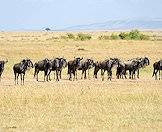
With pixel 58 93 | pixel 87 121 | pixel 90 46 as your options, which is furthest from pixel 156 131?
pixel 90 46

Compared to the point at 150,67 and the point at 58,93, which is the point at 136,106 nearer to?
the point at 58,93

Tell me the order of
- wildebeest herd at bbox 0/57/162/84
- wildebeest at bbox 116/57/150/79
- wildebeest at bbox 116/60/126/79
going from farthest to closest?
1. wildebeest at bbox 116/57/150/79
2. wildebeest at bbox 116/60/126/79
3. wildebeest herd at bbox 0/57/162/84

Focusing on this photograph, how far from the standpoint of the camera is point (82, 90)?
29.2m

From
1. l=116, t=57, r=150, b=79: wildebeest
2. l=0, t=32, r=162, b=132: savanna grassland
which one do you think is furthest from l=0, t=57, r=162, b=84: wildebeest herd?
l=0, t=32, r=162, b=132: savanna grassland

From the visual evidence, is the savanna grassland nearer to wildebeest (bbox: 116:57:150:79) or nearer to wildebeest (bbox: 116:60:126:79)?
wildebeest (bbox: 116:60:126:79)

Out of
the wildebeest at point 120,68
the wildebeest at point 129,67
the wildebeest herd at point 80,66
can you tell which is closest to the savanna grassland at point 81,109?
the wildebeest herd at point 80,66

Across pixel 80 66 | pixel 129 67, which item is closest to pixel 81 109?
pixel 80 66

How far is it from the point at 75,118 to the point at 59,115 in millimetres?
1077

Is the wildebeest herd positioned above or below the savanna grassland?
above

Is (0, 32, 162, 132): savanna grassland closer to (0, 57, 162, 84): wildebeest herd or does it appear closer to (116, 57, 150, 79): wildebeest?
(0, 57, 162, 84): wildebeest herd

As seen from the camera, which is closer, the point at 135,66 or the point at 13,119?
the point at 13,119

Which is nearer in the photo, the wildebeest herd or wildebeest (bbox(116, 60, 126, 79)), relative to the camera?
the wildebeest herd

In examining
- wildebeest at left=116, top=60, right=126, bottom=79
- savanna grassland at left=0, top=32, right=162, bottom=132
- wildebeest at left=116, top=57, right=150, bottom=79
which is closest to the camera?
savanna grassland at left=0, top=32, right=162, bottom=132

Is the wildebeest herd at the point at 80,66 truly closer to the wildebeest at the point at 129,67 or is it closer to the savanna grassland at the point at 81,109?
the wildebeest at the point at 129,67
